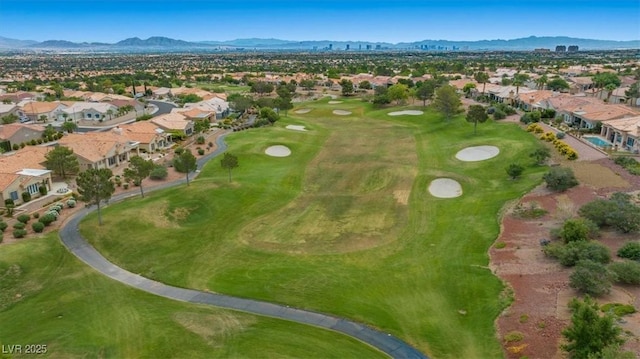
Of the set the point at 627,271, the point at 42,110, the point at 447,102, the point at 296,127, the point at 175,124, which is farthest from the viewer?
the point at 42,110

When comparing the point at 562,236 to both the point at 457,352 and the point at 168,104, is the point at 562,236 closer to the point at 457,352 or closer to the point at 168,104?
the point at 457,352

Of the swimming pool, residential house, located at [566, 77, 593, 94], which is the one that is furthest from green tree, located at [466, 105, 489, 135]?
residential house, located at [566, 77, 593, 94]

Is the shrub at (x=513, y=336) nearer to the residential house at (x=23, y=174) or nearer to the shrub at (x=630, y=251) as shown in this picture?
the shrub at (x=630, y=251)

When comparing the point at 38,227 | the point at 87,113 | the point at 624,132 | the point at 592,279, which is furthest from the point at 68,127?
the point at 624,132

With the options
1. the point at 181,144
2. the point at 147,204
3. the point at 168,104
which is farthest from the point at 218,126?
the point at 147,204

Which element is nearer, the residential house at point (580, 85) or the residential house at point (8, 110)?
the residential house at point (8, 110)

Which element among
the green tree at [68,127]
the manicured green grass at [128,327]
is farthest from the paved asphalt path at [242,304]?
the green tree at [68,127]

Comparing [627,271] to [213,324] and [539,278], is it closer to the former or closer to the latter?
[539,278]

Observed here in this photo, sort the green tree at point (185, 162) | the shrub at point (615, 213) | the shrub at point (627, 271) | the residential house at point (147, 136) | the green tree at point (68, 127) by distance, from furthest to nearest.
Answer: the green tree at point (68, 127) → the residential house at point (147, 136) → the green tree at point (185, 162) → the shrub at point (615, 213) → the shrub at point (627, 271)
